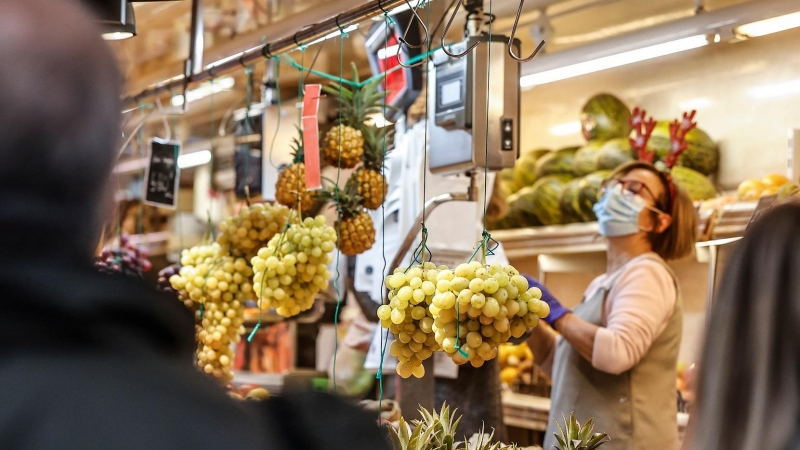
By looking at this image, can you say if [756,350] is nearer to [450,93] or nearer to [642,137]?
[450,93]

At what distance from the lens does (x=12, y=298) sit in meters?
0.72

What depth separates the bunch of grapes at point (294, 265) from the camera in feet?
9.04

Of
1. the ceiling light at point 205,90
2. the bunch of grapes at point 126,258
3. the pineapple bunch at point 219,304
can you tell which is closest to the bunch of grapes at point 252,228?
the pineapple bunch at point 219,304

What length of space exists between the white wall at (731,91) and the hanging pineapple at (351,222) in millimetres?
2524

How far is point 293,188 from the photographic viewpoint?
2998 millimetres

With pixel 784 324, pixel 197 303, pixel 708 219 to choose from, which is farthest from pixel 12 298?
pixel 708 219

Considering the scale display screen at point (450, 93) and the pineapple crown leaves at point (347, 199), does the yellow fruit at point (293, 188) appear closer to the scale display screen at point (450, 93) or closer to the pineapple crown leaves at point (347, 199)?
the pineapple crown leaves at point (347, 199)

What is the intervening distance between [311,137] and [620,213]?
1.32 metres

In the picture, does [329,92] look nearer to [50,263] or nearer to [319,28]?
[319,28]

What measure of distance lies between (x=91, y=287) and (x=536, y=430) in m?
4.26

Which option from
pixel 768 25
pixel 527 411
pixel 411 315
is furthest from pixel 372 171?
pixel 527 411

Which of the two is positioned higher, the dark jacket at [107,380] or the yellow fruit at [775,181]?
the yellow fruit at [775,181]

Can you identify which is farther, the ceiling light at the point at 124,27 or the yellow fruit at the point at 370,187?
the ceiling light at the point at 124,27

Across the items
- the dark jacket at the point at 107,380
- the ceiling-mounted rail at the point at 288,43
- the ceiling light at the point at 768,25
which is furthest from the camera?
the ceiling light at the point at 768,25
